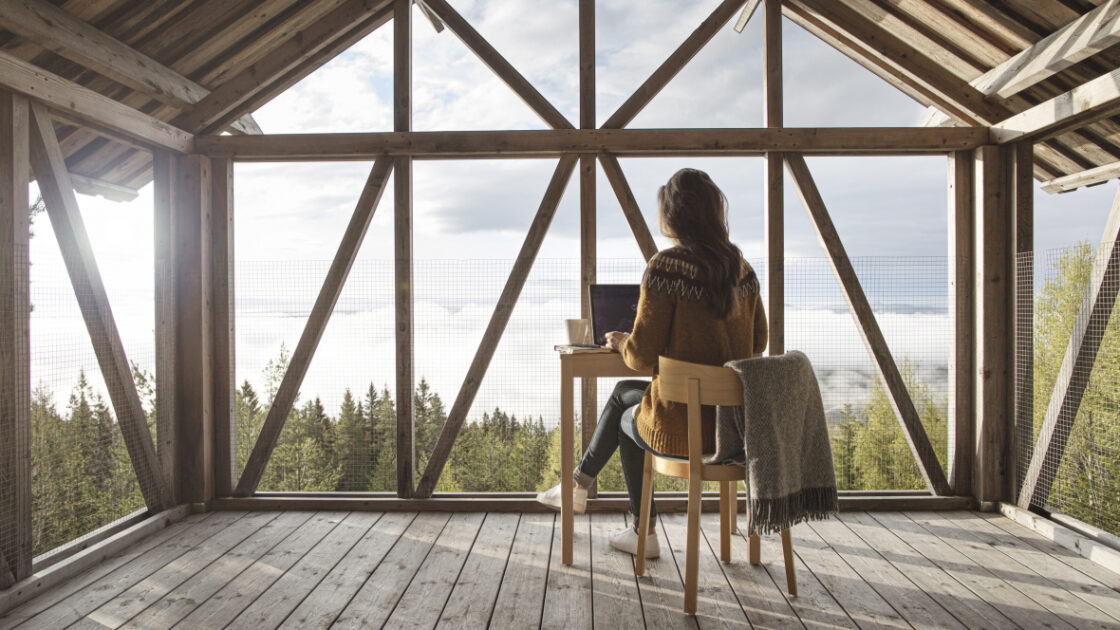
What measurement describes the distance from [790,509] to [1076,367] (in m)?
1.93

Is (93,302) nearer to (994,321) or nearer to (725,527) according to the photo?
(725,527)

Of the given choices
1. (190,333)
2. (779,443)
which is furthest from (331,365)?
(779,443)

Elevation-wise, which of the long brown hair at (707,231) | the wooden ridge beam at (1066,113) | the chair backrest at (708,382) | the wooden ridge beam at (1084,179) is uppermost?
the wooden ridge beam at (1066,113)

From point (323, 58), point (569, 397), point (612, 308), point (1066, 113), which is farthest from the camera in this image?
point (323, 58)

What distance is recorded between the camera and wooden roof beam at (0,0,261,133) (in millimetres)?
2264

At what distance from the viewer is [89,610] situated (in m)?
2.10

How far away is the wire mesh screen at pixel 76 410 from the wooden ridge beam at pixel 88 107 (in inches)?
26.0

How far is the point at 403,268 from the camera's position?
3.30 meters

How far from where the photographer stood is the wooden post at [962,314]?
127 inches

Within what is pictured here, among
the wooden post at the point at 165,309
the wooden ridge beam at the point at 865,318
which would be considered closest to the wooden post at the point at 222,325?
the wooden post at the point at 165,309

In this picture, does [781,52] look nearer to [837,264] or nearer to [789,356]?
[837,264]

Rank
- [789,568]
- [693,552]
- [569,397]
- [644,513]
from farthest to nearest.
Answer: [569,397] → [644,513] → [789,568] → [693,552]

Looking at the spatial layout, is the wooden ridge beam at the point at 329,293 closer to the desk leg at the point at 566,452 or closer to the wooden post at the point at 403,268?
the wooden post at the point at 403,268

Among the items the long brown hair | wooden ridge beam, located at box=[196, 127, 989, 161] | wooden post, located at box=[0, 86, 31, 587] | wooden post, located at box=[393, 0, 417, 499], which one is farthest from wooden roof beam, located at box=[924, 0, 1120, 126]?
wooden post, located at box=[0, 86, 31, 587]
